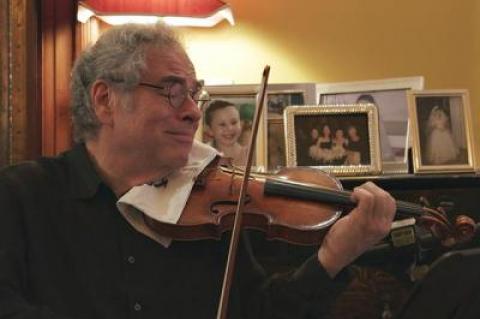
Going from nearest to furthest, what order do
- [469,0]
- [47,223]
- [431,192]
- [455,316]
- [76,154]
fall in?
[455,316] → [47,223] → [76,154] → [431,192] → [469,0]

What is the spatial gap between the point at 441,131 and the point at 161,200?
0.82m

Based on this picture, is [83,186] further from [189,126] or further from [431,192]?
[431,192]

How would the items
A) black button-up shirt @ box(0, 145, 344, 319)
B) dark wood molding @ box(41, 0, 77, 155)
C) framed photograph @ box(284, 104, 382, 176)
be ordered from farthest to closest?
dark wood molding @ box(41, 0, 77, 155)
framed photograph @ box(284, 104, 382, 176)
black button-up shirt @ box(0, 145, 344, 319)

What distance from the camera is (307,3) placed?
1.99m

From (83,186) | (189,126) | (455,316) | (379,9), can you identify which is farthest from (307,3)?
(455,316)

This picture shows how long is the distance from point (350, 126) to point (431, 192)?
9.9 inches

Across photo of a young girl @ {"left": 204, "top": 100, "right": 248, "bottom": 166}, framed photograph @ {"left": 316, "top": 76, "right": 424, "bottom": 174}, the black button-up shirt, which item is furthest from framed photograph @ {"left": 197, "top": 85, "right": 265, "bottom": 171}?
the black button-up shirt

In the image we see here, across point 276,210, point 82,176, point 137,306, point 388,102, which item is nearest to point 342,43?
point 388,102

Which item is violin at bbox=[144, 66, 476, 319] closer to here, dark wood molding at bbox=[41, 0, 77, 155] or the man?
the man

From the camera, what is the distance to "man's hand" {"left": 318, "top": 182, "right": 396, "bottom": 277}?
110 cm

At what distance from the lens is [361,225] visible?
1.10 m

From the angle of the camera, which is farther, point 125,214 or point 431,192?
point 431,192

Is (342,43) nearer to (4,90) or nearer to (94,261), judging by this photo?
(4,90)

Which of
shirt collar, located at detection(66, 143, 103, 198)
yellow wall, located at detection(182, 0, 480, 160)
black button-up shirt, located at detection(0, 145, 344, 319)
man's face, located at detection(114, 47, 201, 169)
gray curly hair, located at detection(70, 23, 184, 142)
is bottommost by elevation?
black button-up shirt, located at detection(0, 145, 344, 319)
